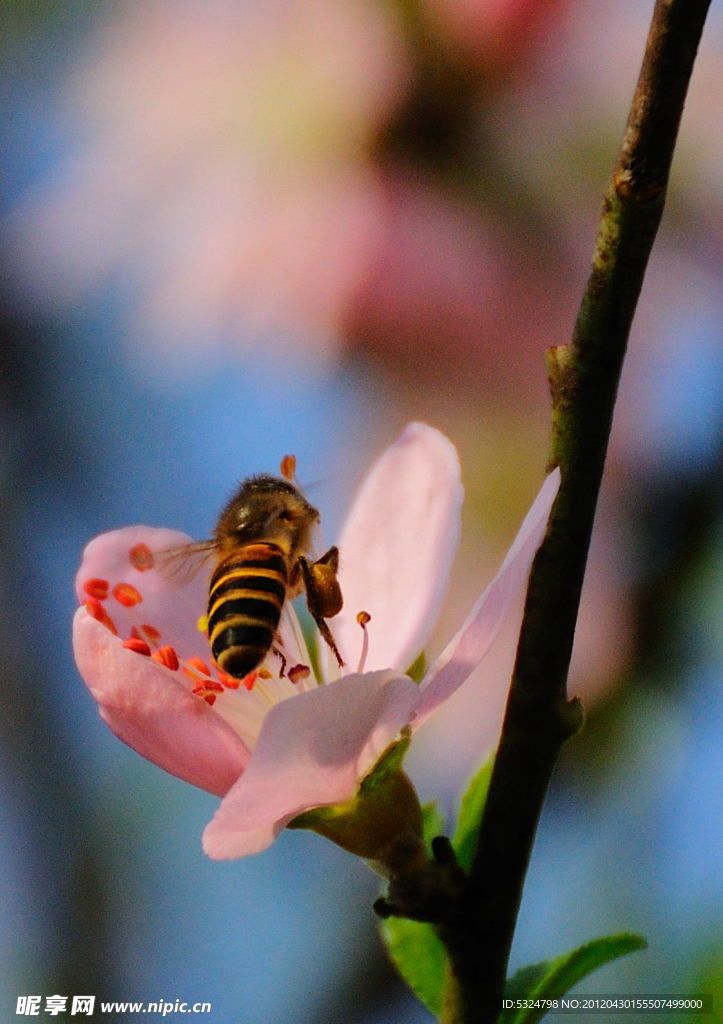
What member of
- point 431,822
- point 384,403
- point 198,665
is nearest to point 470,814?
point 431,822

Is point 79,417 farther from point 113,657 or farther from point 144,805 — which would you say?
point 113,657

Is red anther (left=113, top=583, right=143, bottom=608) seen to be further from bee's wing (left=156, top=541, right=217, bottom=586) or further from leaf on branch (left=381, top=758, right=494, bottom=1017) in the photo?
leaf on branch (left=381, top=758, right=494, bottom=1017)

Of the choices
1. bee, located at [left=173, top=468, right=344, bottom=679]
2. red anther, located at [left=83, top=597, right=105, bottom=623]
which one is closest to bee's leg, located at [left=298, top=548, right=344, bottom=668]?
bee, located at [left=173, top=468, right=344, bottom=679]

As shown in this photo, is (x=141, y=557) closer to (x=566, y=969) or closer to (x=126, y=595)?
(x=126, y=595)

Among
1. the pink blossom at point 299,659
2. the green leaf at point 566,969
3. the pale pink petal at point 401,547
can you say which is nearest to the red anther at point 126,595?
the pink blossom at point 299,659

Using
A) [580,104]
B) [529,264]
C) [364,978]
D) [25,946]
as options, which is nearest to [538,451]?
[529,264]

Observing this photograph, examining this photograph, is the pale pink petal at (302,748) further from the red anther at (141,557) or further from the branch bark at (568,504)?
the red anther at (141,557)
